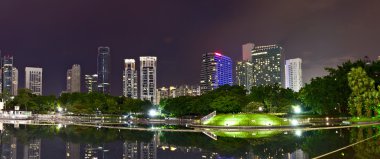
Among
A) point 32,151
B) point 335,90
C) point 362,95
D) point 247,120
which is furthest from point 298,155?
point 335,90

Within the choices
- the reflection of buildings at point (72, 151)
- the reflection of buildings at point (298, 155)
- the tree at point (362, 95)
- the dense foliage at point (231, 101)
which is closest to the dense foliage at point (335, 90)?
the tree at point (362, 95)

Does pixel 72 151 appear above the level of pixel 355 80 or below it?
below

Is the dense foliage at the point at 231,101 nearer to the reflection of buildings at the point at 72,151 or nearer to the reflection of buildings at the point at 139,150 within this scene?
the reflection of buildings at the point at 139,150

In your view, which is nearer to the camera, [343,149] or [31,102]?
[343,149]

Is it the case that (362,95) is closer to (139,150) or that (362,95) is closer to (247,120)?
(247,120)

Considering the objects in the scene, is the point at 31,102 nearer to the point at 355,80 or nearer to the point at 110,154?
the point at 355,80

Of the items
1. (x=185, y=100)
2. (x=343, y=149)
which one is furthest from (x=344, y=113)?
(x=343, y=149)

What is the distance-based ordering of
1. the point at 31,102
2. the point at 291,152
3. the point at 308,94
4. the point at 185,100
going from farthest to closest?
the point at 31,102
the point at 185,100
the point at 308,94
the point at 291,152

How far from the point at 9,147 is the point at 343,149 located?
66.6ft

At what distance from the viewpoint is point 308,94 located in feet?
252

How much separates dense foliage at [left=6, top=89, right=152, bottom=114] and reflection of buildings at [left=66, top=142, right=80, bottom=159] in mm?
71412

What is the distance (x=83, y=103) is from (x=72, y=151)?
273ft

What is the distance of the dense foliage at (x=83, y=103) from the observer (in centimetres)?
9825

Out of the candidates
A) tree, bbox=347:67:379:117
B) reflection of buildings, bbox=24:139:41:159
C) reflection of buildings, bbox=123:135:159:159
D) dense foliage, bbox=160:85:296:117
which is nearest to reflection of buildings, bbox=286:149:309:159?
reflection of buildings, bbox=123:135:159:159
